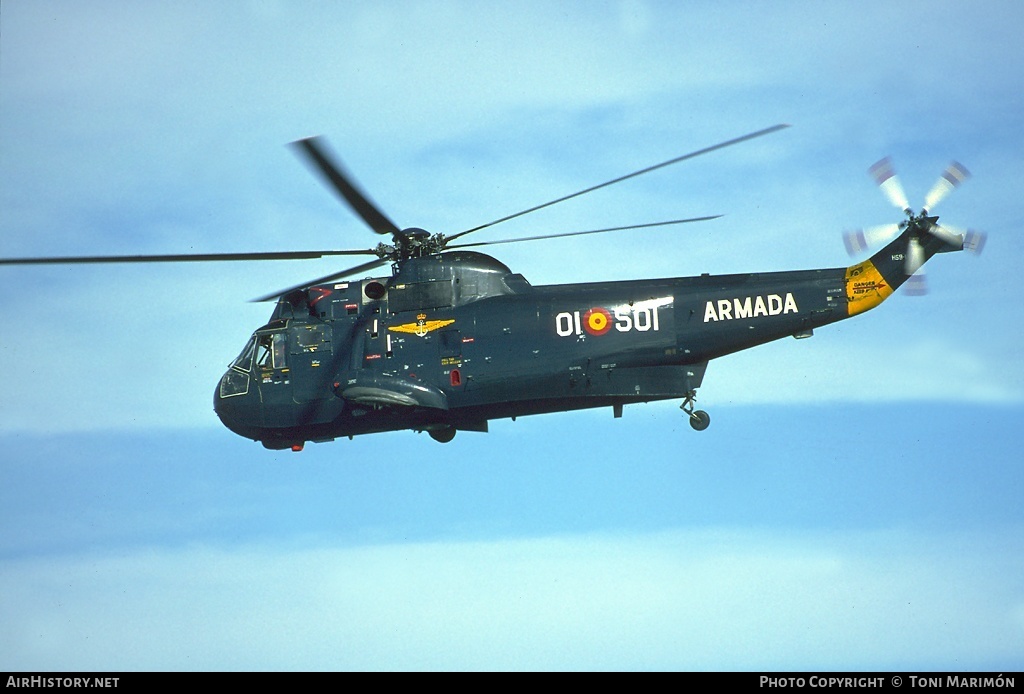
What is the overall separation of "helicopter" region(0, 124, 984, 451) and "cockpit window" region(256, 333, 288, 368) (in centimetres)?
136

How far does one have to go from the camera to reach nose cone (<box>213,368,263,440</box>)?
44.9 metres

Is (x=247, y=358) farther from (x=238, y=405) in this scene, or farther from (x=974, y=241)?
(x=974, y=241)

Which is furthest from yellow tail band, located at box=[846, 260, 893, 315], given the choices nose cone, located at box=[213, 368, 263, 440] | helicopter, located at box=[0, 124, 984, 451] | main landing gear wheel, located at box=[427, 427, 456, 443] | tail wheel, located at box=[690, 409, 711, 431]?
nose cone, located at box=[213, 368, 263, 440]

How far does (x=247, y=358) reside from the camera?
4544 centimetres

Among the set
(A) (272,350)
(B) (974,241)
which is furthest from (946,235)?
(A) (272,350)

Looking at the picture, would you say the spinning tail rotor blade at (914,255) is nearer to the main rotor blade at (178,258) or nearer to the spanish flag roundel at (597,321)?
the spanish flag roundel at (597,321)

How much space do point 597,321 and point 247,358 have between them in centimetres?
1215

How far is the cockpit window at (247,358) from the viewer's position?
45.3 meters

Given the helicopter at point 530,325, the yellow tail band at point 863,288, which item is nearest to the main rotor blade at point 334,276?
the helicopter at point 530,325

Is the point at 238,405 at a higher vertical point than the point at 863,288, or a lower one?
lower

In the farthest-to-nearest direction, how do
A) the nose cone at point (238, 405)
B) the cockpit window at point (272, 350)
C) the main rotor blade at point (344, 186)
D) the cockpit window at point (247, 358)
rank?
the cockpit window at point (247, 358) < the nose cone at point (238, 405) < the cockpit window at point (272, 350) < the main rotor blade at point (344, 186)

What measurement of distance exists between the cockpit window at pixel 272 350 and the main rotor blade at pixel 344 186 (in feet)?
18.1

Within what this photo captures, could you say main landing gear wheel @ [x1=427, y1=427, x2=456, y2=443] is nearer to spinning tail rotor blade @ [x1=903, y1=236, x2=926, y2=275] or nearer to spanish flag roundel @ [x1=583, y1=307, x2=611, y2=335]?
spanish flag roundel @ [x1=583, y1=307, x2=611, y2=335]

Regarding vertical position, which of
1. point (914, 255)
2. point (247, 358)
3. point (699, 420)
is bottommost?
point (699, 420)
